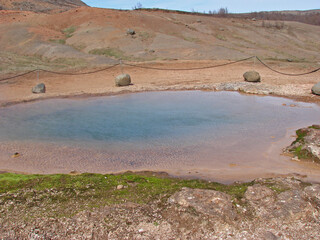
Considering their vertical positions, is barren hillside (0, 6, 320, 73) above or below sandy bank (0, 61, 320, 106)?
above

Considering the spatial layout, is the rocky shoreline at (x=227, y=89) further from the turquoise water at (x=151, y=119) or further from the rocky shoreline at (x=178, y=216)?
the rocky shoreline at (x=178, y=216)

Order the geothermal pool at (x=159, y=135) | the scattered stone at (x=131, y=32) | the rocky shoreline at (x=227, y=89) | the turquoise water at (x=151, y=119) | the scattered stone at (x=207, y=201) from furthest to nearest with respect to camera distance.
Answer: the scattered stone at (x=131, y=32)
the rocky shoreline at (x=227, y=89)
the turquoise water at (x=151, y=119)
the geothermal pool at (x=159, y=135)
the scattered stone at (x=207, y=201)

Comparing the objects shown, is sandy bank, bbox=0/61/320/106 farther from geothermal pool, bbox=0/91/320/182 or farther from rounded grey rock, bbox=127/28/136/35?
rounded grey rock, bbox=127/28/136/35

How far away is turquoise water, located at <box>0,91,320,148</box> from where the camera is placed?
8.27 meters

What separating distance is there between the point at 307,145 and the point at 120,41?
18.7 meters

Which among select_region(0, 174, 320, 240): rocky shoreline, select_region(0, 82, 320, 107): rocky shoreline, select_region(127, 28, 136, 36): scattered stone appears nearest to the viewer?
select_region(0, 174, 320, 240): rocky shoreline

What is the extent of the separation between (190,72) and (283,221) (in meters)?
13.8

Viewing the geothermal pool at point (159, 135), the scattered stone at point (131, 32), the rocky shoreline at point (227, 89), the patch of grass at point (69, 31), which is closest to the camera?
the geothermal pool at point (159, 135)

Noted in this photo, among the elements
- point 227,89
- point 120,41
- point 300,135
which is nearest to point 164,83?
point 227,89

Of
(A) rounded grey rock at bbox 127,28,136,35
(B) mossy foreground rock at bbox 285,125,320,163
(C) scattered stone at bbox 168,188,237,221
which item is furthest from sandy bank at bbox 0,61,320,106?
(C) scattered stone at bbox 168,188,237,221

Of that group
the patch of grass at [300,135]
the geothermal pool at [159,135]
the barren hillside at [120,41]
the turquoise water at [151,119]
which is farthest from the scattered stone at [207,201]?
the barren hillside at [120,41]

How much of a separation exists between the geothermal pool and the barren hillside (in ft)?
Result: 26.3

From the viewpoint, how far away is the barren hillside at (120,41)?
20.8 metres

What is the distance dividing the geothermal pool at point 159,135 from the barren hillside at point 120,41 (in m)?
8.00
